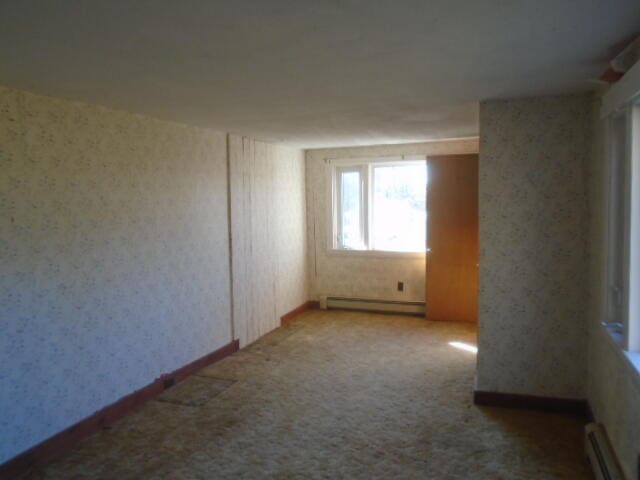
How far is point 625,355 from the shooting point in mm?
2070

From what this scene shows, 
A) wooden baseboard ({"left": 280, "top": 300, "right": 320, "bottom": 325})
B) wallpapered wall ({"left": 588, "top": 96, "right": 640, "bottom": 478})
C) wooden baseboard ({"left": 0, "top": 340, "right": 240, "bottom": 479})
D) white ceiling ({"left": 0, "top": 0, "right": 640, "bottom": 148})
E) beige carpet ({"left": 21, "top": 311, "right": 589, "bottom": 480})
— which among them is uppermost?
white ceiling ({"left": 0, "top": 0, "right": 640, "bottom": 148})

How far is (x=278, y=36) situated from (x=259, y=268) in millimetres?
3422

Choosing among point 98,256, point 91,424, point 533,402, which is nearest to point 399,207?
point 533,402

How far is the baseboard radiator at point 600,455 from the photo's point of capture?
6.93 ft

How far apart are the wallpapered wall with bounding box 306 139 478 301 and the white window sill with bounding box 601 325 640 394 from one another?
3346mm

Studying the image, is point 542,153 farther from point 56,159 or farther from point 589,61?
point 56,159

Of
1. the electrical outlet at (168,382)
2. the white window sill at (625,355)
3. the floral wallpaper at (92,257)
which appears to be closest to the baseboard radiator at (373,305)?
the floral wallpaper at (92,257)

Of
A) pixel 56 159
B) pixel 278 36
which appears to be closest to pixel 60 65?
pixel 56 159

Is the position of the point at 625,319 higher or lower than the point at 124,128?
lower

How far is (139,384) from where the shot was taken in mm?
3400

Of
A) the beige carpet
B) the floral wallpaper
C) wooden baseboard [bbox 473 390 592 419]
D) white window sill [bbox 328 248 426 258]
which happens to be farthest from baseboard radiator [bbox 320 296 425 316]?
wooden baseboard [bbox 473 390 592 419]

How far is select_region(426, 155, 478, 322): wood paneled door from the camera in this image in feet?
17.4

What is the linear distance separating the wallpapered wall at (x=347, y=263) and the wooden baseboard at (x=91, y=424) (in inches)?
94.1

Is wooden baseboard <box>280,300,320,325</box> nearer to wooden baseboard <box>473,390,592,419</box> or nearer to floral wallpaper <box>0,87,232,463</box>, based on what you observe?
floral wallpaper <box>0,87,232,463</box>
